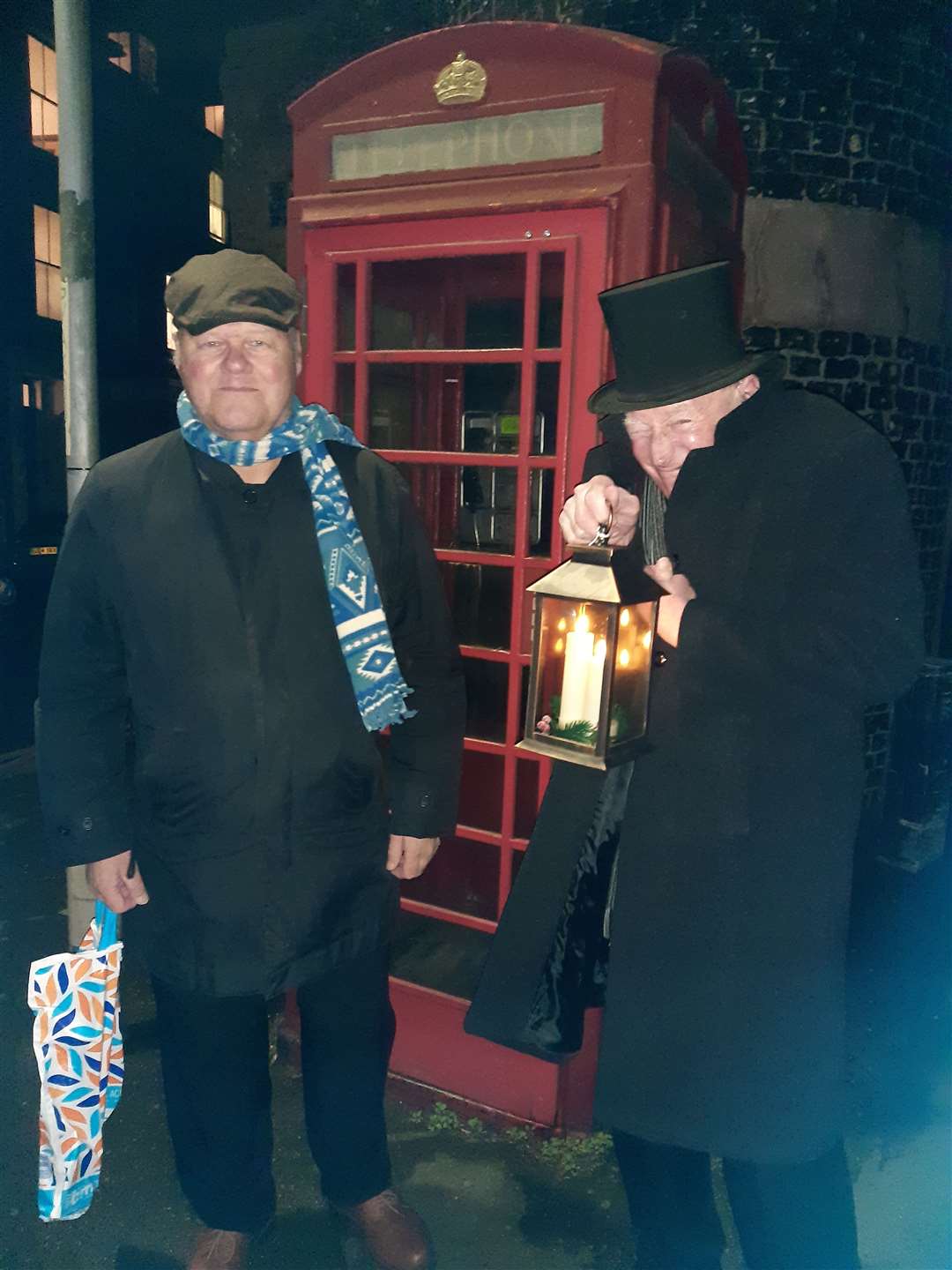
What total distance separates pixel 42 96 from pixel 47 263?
79.7 inches

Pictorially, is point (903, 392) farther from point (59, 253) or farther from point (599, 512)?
point (59, 253)

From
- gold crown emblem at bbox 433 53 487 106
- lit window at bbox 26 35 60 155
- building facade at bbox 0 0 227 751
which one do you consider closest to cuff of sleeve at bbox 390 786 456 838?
gold crown emblem at bbox 433 53 487 106

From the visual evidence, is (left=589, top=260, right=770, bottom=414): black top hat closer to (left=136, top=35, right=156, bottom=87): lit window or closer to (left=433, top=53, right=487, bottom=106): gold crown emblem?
(left=433, top=53, right=487, bottom=106): gold crown emblem

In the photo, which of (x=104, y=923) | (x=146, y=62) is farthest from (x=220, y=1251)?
(x=146, y=62)

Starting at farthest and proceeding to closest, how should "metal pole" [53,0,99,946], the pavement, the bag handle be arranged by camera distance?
"metal pole" [53,0,99,946]
the pavement
the bag handle

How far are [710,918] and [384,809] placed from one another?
0.95 m

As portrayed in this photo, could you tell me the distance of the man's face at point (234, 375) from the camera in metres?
2.19

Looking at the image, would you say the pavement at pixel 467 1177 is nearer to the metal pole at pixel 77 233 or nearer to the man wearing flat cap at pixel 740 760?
the man wearing flat cap at pixel 740 760

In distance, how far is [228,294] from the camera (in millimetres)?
2139

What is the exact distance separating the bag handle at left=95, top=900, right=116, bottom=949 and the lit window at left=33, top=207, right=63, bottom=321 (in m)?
11.7

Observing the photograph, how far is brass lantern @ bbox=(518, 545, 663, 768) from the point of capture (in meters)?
1.79

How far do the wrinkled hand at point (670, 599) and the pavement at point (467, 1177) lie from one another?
192 centimetres

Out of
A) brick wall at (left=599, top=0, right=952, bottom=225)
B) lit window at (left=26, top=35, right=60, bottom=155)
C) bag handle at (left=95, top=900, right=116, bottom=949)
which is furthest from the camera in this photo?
lit window at (left=26, top=35, right=60, bottom=155)

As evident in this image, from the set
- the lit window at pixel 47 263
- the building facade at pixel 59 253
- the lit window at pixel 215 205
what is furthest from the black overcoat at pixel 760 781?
the lit window at pixel 215 205
